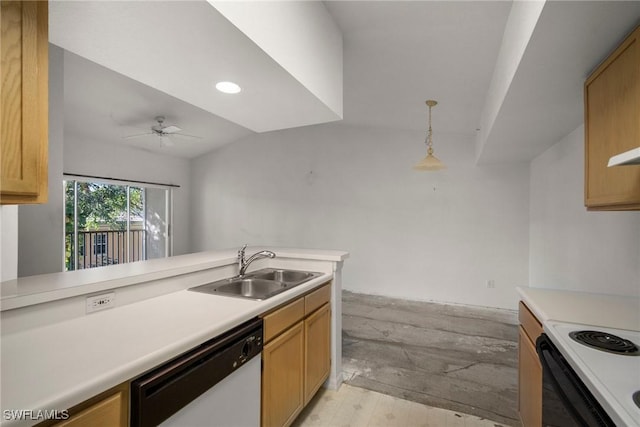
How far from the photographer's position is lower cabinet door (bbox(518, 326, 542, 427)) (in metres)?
1.47

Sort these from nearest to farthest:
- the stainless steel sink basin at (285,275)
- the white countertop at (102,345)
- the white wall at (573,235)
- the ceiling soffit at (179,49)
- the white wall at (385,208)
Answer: the white countertop at (102,345)
the ceiling soffit at (179,49)
the white wall at (573,235)
the stainless steel sink basin at (285,275)
the white wall at (385,208)

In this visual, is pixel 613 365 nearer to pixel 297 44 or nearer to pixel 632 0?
pixel 632 0

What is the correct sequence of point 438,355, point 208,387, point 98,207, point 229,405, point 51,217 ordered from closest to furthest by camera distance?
point 208,387 < point 229,405 < point 438,355 < point 51,217 < point 98,207

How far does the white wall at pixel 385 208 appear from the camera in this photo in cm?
460

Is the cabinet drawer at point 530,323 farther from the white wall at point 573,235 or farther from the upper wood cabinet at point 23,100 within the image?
the upper wood cabinet at point 23,100

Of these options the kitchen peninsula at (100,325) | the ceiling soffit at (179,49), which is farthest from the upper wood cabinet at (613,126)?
the kitchen peninsula at (100,325)

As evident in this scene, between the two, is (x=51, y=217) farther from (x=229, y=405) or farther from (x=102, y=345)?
(x=229, y=405)

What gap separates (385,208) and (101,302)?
4.55 m

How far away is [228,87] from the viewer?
194cm

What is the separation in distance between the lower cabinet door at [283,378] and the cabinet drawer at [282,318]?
0.04 m

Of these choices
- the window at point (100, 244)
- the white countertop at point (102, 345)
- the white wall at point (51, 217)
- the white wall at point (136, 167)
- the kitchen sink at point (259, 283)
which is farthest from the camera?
the window at point (100, 244)

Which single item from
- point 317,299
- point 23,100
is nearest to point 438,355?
point 317,299

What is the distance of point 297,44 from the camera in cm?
180

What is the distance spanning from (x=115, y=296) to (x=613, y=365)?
1985 mm
